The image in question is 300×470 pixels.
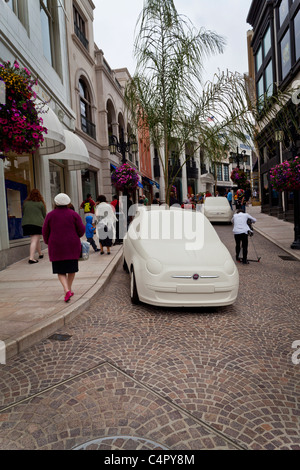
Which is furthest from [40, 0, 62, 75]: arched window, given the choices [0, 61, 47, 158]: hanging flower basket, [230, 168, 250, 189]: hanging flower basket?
[230, 168, 250, 189]: hanging flower basket

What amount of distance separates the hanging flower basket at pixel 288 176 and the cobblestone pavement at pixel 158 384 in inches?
219

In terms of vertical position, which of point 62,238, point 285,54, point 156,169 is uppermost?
point 285,54

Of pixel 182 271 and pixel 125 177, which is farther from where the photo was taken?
pixel 125 177

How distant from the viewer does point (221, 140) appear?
6.05m

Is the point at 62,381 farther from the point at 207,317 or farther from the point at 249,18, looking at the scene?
the point at 249,18

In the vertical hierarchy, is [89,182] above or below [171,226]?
above

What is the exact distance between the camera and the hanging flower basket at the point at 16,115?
3.55 m

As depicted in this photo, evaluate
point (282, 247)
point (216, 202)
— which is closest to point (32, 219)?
point (282, 247)

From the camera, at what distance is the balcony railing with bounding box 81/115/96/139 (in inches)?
651

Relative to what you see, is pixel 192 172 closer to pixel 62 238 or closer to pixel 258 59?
pixel 258 59

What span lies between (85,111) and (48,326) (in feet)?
53.9

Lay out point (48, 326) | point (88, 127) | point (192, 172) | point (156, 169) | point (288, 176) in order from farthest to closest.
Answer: point (192, 172)
point (156, 169)
point (88, 127)
point (288, 176)
point (48, 326)

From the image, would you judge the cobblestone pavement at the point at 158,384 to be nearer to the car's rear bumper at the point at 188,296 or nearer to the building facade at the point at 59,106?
the car's rear bumper at the point at 188,296

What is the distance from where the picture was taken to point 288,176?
8.72 metres
